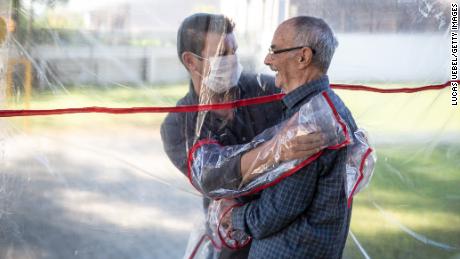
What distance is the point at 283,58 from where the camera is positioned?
185 centimetres

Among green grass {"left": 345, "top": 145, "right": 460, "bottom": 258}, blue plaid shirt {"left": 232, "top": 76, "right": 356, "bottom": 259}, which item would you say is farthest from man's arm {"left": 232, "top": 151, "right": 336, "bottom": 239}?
green grass {"left": 345, "top": 145, "right": 460, "bottom": 258}

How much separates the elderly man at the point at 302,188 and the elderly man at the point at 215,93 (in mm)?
143

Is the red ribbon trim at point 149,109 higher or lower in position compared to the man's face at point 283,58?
lower

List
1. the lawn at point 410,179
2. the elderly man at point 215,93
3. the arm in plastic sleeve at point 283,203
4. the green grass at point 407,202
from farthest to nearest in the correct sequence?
the green grass at point 407,202 → the lawn at point 410,179 → the elderly man at point 215,93 → the arm in plastic sleeve at point 283,203

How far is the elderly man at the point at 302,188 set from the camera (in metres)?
1.82

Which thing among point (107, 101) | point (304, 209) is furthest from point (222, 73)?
point (304, 209)

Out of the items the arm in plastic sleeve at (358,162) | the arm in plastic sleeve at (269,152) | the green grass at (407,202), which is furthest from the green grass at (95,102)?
the green grass at (407,202)

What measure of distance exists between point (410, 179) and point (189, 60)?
1.20 meters

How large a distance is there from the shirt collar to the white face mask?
21 cm

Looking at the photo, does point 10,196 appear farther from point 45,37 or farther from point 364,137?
point 364,137

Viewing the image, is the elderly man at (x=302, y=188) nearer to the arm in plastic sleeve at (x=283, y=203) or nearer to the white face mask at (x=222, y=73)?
the arm in plastic sleeve at (x=283, y=203)

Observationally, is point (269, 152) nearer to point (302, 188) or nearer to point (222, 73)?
point (302, 188)

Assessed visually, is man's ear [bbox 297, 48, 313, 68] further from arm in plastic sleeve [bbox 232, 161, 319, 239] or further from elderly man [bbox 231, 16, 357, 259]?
arm in plastic sleeve [bbox 232, 161, 319, 239]

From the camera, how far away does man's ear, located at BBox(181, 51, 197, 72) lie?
1976 mm
